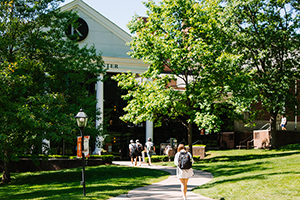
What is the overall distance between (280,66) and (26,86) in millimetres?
18921

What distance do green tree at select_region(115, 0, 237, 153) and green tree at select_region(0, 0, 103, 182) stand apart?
4666 millimetres

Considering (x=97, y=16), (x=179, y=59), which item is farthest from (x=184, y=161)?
(x=97, y=16)

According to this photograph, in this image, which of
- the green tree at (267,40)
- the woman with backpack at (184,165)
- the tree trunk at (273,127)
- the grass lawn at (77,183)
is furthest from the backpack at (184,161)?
the tree trunk at (273,127)

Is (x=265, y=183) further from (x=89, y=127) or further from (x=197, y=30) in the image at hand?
(x=197, y=30)

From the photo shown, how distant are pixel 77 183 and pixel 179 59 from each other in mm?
10062

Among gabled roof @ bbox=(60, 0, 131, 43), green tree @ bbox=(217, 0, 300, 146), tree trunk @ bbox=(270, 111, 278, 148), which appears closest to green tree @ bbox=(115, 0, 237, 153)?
green tree @ bbox=(217, 0, 300, 146)

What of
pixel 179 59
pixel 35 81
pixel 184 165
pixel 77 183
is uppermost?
pixel 179 59

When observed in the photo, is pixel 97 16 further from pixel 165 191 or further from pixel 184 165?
pixel 184 165

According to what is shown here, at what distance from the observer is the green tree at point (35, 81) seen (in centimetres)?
1598

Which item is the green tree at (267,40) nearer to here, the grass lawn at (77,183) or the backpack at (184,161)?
the grass lawn at (77,183)

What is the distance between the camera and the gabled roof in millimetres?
31809

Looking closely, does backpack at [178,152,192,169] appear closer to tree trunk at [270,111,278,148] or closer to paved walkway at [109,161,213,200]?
paved walkway at [109,161,213,200]

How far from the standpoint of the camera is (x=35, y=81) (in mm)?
18500

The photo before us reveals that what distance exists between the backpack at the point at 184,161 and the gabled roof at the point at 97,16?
2341 cm
